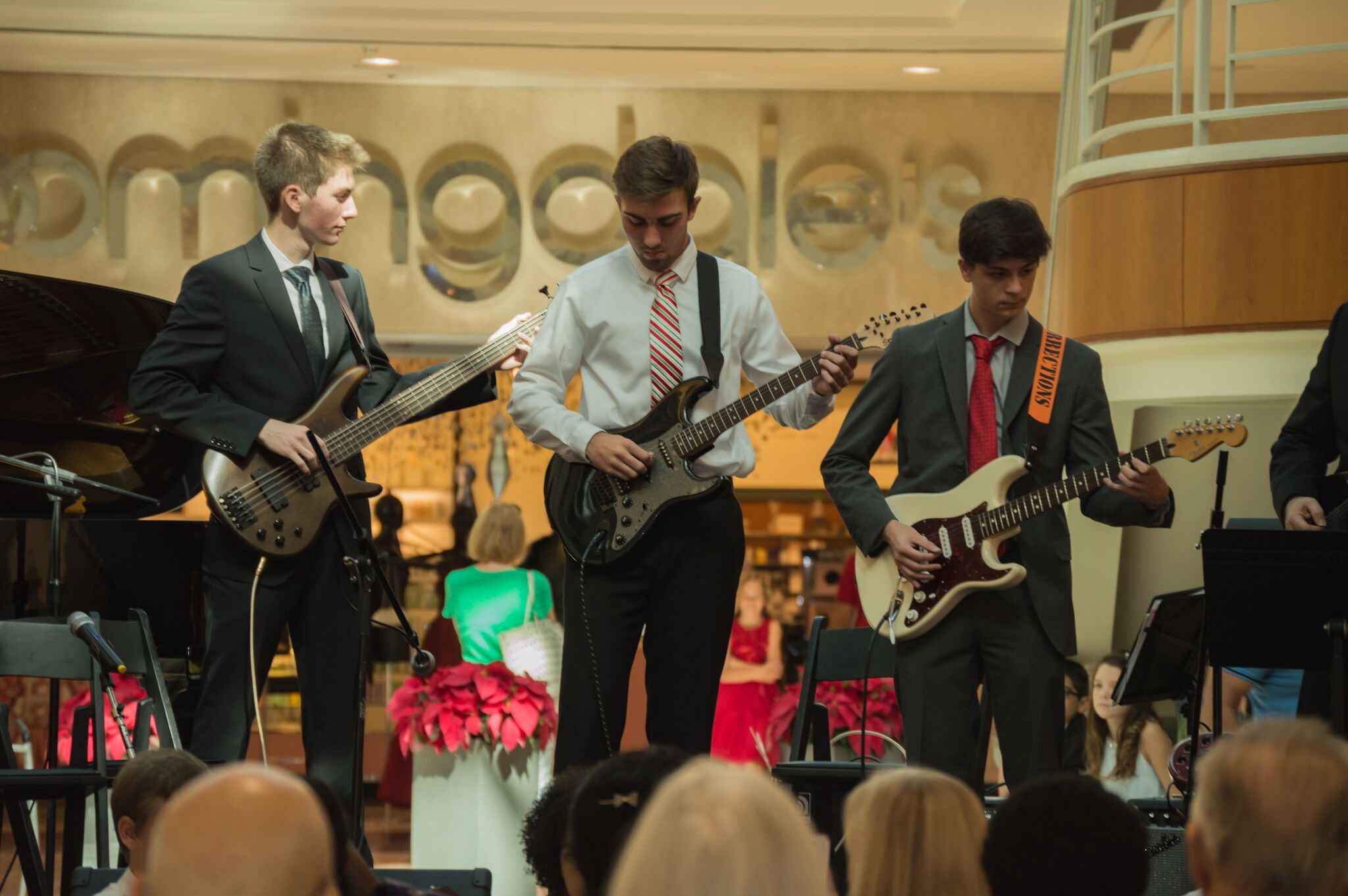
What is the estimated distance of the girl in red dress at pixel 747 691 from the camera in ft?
27.2

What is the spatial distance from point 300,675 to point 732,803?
2686 millimetres

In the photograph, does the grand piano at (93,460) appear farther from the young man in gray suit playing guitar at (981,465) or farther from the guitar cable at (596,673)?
the young man in gray suit playing guitar at (981,465)

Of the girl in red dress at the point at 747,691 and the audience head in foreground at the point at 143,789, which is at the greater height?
the audience head in foreground at the point at 143,789

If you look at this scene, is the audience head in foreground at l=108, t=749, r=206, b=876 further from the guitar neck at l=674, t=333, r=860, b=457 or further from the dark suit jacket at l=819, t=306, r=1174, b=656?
the dark suit jacket at l=819, t=306, r=1174, b=656

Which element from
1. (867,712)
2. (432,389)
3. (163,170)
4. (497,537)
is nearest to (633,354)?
(432,389)

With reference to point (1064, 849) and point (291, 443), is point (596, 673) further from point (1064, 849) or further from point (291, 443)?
point (1064, 849)

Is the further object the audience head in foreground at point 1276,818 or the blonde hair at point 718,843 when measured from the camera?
the audience head in foreground at point 1276,818

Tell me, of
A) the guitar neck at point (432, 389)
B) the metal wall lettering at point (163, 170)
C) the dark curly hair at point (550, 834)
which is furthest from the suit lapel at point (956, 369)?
the metal wall lettering at point (163, 170)

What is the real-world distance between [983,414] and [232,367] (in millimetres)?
1896

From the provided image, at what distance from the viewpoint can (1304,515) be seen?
3545 mm

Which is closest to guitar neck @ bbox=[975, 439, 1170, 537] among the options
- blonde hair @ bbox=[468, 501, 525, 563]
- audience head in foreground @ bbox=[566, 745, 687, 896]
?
audience head in foreground @ bbox=[566, 745, 687, 896]

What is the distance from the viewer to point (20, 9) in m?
8.72

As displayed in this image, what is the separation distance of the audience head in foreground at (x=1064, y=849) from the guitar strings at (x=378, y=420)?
222cm

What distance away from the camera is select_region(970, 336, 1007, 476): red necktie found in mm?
3633
